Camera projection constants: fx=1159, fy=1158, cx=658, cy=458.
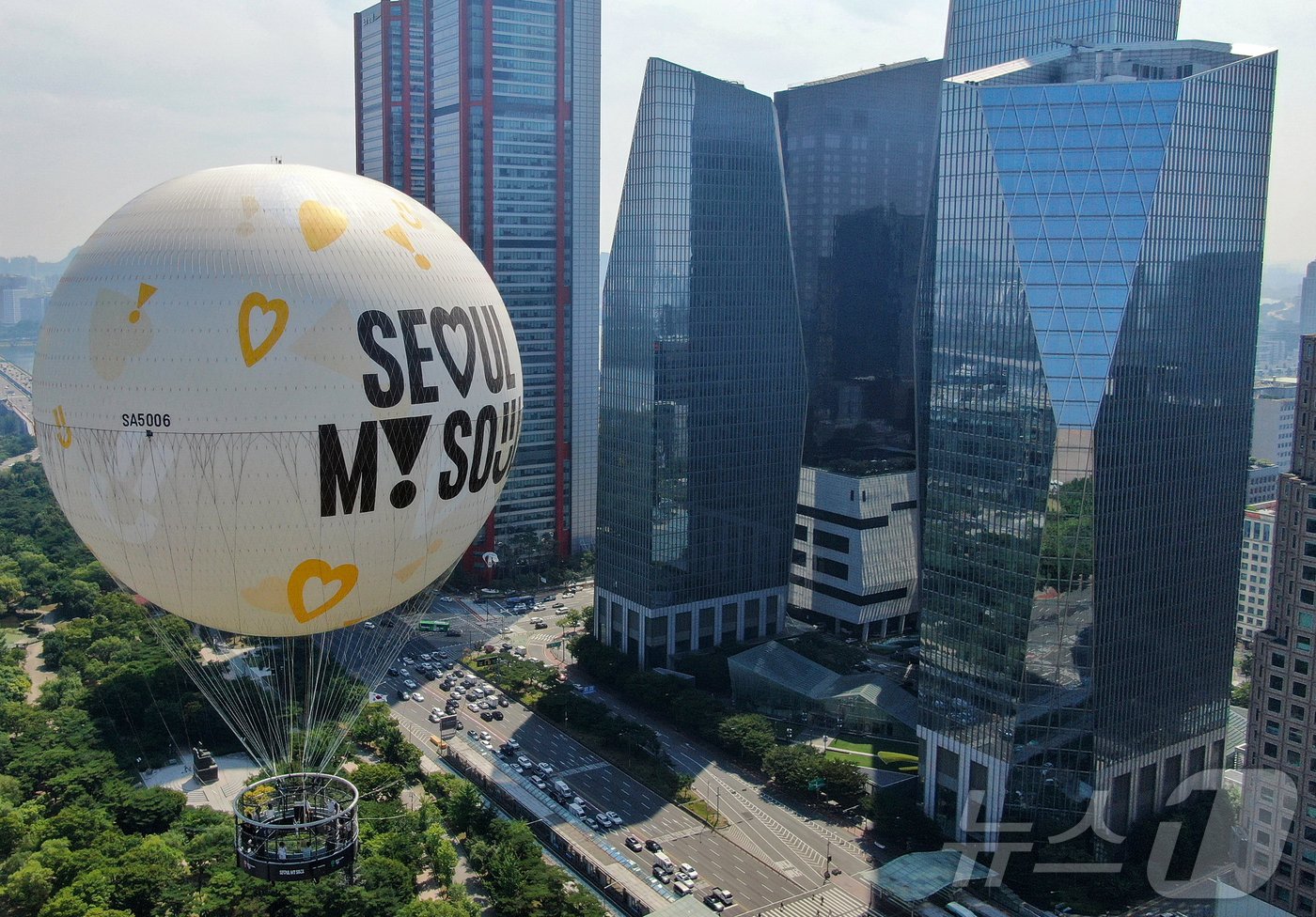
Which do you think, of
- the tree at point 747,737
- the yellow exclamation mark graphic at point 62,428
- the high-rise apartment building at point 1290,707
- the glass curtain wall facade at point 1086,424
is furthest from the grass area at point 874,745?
the yellow exclamation mark graphic at point 62,428

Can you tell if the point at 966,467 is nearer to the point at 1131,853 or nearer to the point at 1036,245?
the point at 1036,245

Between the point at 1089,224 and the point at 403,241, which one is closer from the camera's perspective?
the point at 403,241

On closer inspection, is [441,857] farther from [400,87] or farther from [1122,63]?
[400,87]

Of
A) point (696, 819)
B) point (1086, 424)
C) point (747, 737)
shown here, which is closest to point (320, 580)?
point (696, 819)

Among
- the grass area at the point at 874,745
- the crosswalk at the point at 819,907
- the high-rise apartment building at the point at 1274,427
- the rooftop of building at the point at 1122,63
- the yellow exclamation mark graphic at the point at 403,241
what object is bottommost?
the crosswalk at the point at 819,907

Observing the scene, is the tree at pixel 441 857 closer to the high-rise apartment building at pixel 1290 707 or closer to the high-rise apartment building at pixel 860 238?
the high-rise apartment building at pixel 1290 707

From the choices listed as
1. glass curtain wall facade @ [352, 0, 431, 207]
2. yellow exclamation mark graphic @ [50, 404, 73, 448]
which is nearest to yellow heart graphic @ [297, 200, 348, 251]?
yellow exclamation mark graphic @ [50, 404, 73, 448]

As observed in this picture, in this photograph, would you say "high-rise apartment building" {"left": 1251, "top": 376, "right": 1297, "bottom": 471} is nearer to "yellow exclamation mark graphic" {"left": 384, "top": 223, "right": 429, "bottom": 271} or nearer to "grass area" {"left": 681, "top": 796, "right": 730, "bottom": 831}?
"grass area" {"left": 681, "top": 796, "right": 730, "bottom": 831}
